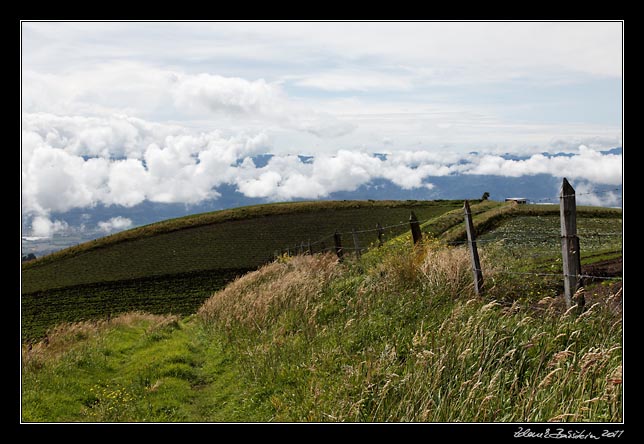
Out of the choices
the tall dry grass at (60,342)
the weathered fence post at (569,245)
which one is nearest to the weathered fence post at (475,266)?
the weathered fence post at (569,245)

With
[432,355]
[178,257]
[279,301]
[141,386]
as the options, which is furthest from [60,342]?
[178,257]

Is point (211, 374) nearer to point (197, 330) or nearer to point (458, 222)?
point (197, 330)

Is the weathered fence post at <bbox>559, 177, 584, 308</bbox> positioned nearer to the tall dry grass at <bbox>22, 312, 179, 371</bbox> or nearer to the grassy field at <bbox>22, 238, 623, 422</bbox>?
the grassy field at <bbox>22, 238, 623, 422</bbox>

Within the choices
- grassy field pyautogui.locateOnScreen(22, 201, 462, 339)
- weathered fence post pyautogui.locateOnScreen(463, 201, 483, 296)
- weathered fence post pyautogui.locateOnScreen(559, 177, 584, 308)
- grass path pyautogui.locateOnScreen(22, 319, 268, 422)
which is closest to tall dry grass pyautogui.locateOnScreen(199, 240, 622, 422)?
weathered fence post pyautogui.locateOnScreen(463, 201, 483, 296)

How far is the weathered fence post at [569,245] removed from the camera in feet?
26.0

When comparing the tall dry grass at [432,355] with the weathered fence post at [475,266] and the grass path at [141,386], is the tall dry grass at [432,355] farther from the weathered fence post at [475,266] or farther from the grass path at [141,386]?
the grass path at [141,386]

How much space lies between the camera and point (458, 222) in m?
42.3

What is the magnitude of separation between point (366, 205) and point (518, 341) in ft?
239

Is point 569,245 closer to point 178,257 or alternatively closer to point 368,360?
point 368,360

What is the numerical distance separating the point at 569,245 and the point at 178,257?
5548 cm

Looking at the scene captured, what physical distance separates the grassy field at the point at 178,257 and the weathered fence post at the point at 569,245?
34465 mm

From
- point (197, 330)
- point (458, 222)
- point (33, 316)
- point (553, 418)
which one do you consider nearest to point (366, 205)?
Answer: point (458, 222)

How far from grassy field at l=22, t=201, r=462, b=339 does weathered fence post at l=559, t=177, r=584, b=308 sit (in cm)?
3447

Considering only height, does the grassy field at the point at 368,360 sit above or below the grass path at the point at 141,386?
above
